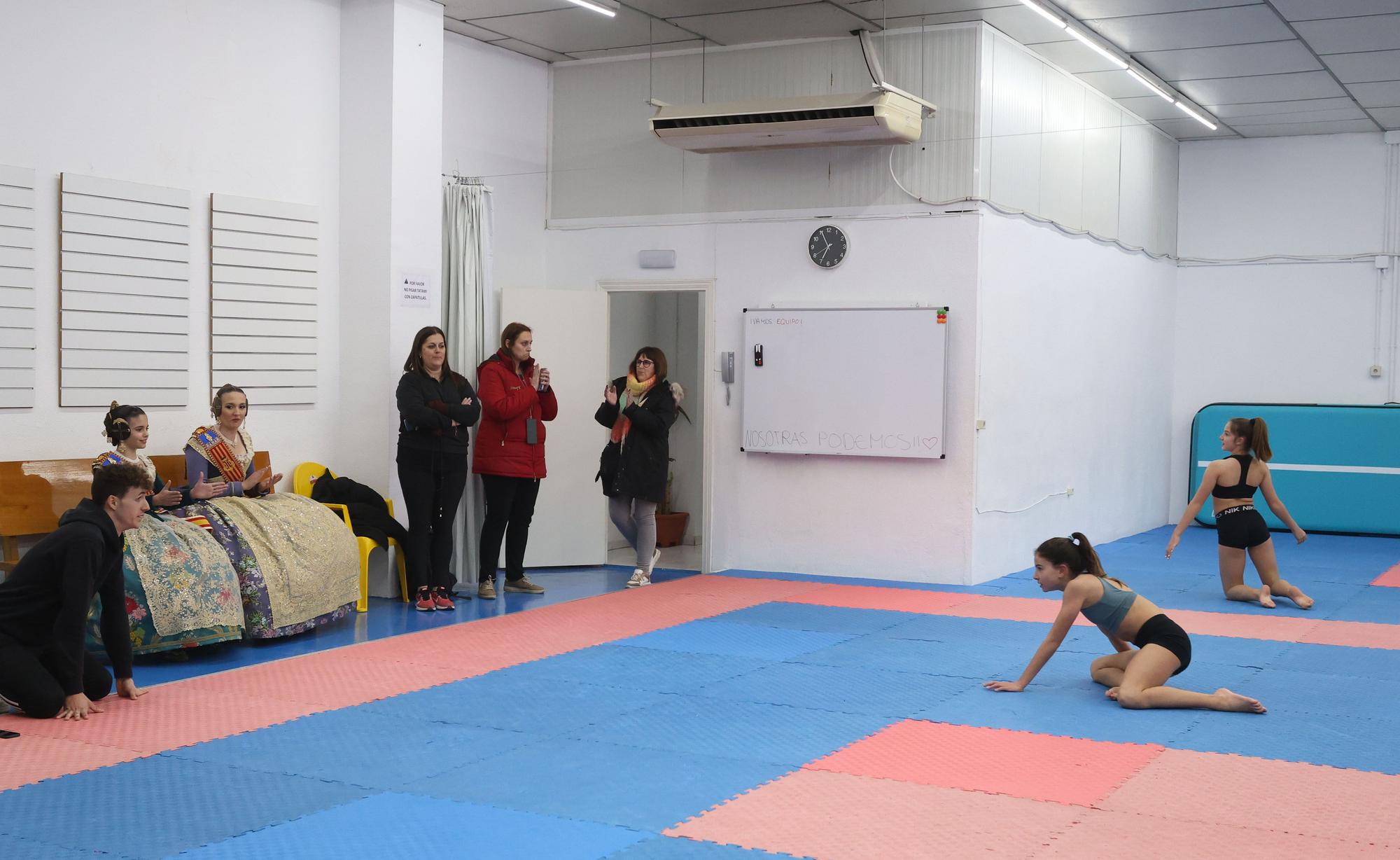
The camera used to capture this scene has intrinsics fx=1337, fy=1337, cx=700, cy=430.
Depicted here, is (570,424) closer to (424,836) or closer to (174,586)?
(174,586)

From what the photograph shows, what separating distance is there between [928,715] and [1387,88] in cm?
772

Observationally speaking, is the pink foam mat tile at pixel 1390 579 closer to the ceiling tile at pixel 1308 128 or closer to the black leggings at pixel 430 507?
the ceiling tile at pixel 1308 128

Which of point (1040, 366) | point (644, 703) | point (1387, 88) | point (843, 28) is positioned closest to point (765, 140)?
point (843, 28)

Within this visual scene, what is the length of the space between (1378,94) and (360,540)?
8.50m

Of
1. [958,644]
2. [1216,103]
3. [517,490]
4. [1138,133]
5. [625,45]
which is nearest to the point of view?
[958,644]

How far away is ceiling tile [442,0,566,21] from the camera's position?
827 cm

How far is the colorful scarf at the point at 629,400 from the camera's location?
346 inches

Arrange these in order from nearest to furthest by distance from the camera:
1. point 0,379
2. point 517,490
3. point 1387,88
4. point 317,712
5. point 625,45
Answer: point 317,712
point 0,379
point 517,490
point 625,45
point 1387,88

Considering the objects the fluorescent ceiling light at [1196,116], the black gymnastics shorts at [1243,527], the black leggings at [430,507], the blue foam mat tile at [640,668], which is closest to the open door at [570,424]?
the black leggings at [430,507]

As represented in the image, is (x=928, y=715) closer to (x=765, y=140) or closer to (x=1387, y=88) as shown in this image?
(x=765, y=140)

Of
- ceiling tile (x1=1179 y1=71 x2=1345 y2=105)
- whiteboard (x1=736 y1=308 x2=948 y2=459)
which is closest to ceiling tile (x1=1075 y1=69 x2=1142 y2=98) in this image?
ceiling tile (x1=1179 y1=71 x2=1345 y2=105)

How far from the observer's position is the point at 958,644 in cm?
675

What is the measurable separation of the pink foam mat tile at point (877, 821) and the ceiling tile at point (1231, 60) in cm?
682

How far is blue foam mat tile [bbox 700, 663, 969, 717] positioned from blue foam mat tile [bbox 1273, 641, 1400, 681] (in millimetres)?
1750
